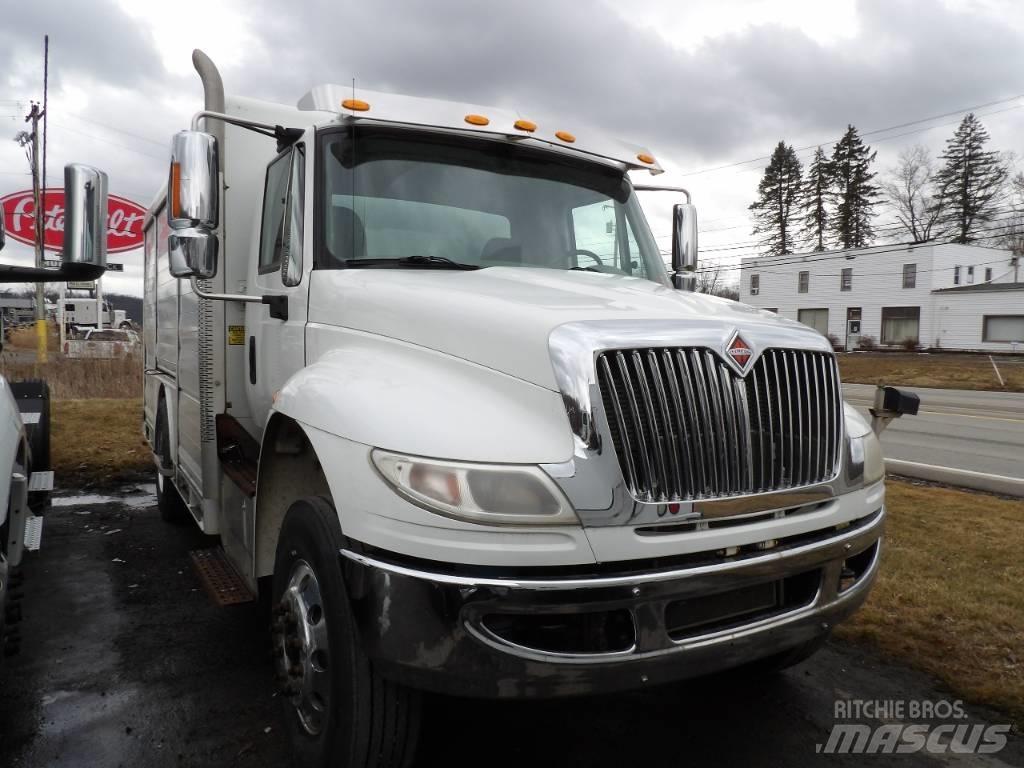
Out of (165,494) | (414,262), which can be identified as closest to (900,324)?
(165,494)

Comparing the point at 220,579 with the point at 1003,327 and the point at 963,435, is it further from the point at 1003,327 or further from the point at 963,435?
the point at 1003,327

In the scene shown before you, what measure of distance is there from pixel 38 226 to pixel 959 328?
44.7 m

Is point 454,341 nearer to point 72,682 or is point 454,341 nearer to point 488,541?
point 488,541

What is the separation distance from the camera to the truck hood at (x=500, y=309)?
2.42 m

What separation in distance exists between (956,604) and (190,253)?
14.0ft

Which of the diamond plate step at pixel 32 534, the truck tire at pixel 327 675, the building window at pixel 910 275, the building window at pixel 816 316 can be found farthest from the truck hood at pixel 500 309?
the building window at pixel 816 316

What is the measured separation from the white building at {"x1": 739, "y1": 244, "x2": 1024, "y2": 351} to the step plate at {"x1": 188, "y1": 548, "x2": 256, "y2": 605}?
4728cm

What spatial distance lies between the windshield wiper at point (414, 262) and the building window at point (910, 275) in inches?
1899

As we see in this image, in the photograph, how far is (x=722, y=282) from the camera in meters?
64.9

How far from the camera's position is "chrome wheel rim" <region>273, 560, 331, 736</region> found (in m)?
2.54

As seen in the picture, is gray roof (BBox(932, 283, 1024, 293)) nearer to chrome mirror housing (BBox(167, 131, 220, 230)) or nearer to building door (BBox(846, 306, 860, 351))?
building door (BBox(846, 306, 860, 351))

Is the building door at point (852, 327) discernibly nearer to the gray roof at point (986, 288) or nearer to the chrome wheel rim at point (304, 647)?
the gray roof at point (986, 288)

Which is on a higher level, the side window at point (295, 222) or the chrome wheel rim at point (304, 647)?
the side window at point (295, 222)

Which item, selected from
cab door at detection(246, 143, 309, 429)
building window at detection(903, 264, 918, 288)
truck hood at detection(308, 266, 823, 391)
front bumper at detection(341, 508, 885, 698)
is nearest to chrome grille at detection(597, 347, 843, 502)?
truck hood at detection(308, 266, 823, 391)
